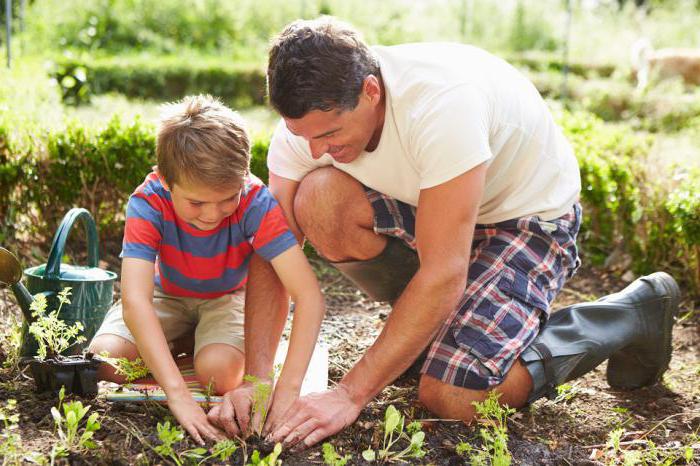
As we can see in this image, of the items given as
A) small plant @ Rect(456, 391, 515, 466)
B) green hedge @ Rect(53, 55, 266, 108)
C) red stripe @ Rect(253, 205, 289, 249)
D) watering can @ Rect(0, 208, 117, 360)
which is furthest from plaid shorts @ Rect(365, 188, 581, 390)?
green hedge @ Rect(53, 55, 266, 108)

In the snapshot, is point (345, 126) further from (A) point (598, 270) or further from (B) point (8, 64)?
(B) point (8, 64)

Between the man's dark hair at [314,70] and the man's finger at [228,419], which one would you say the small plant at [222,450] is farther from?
the man's dark hair at [314,70]

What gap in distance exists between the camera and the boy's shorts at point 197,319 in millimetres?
2783

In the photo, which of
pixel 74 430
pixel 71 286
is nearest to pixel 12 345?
pixel 71 286

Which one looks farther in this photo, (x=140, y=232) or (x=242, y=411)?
(x=140, y=232)

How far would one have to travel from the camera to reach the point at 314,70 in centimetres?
230

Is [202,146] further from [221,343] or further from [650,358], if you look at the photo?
[650,358]

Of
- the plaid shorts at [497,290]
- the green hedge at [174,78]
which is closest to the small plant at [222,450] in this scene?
the plaid shorts at [497,290]

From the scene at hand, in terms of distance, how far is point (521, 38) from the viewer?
1394 cm

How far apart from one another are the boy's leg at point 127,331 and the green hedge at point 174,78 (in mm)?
6864

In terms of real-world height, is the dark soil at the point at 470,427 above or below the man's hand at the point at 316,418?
below

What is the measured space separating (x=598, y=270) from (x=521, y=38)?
10.3 m

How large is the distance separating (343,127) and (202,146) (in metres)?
0.43

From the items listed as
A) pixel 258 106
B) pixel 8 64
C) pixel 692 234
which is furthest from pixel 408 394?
pixel 258 106
